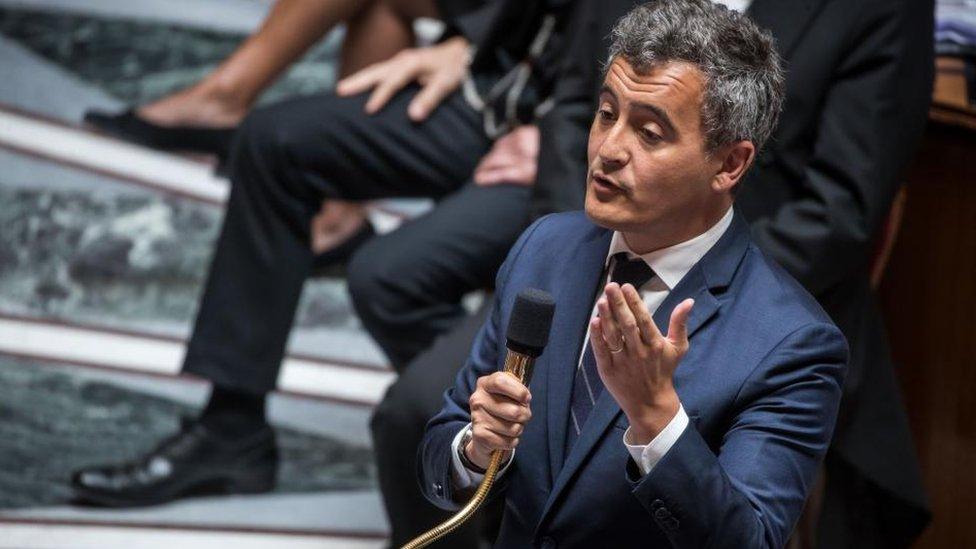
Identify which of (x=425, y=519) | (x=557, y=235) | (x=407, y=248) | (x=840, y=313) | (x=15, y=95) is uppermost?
(x=557, y=235)

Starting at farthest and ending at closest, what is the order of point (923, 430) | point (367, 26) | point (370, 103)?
1. point (367, 26)
2. point (370, 103)
3. point (923, 430)

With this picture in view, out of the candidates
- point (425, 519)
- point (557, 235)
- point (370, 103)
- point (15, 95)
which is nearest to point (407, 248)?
point (370, 103)

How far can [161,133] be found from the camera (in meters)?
3.75

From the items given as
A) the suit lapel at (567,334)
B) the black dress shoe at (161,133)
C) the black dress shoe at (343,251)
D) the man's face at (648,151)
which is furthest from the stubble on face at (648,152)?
the black dress shoe at (161,133)

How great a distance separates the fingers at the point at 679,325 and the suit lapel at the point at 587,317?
7.1 inches

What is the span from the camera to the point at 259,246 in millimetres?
3039

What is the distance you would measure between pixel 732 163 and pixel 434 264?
1246 millimetres

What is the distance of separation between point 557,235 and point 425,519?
35.8 inches

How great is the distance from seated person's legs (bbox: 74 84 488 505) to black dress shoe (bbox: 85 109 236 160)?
0.65 m

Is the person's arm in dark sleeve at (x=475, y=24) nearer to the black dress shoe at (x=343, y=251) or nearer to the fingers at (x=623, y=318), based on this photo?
the black dress shoe at (x=343, y=251)

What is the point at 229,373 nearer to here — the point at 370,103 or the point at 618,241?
the point at 370,103

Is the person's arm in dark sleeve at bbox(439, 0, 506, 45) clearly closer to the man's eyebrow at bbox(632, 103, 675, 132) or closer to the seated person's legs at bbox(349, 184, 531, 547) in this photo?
the seated person's legs at bbox(349, 184, 531, 547)

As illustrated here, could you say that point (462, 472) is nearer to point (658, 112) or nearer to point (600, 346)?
point (600, 346)

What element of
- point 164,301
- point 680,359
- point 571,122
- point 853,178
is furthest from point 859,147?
point 164,301
